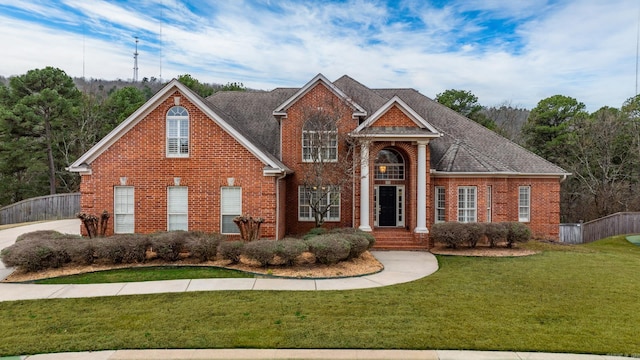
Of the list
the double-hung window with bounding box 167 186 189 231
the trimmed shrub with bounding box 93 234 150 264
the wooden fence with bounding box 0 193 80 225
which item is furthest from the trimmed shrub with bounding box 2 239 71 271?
the wooden fence with bounding box 0 193 80 225

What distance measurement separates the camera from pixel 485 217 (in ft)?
55.7

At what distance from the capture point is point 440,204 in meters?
17.4

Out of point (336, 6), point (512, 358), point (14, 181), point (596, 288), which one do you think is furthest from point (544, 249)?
point (14, 181)

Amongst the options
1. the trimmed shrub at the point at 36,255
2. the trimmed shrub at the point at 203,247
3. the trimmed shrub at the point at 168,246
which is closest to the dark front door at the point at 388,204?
the trimmed shrub at the point at 203,247

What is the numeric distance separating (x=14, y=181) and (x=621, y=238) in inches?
1829

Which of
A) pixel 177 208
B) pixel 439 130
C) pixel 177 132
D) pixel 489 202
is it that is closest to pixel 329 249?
pixel 177 208

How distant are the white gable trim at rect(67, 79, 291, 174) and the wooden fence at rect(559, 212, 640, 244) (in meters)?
19.0

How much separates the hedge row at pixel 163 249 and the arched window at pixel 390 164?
6205 mm

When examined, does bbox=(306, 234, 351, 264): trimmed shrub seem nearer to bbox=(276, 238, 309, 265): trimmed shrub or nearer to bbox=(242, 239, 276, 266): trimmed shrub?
bbox=(276, 238, 309, 265): trimmed shrub

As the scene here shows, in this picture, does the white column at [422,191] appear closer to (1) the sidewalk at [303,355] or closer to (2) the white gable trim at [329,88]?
(2) the white gable trim at [329,88]

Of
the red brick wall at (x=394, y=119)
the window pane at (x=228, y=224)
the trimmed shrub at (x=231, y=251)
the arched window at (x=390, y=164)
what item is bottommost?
the trimmed shrub at (x=231, y=251)

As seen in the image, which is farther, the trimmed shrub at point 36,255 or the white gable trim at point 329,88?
the white gable trim at point 329,88

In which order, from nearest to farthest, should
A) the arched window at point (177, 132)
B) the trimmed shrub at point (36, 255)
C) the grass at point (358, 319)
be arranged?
1. the grass at point (358, 319)
2. the trimmed shrub at point (36, 255)
3. the arched window at point (177, 132)

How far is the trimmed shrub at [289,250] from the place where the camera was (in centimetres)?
1074
